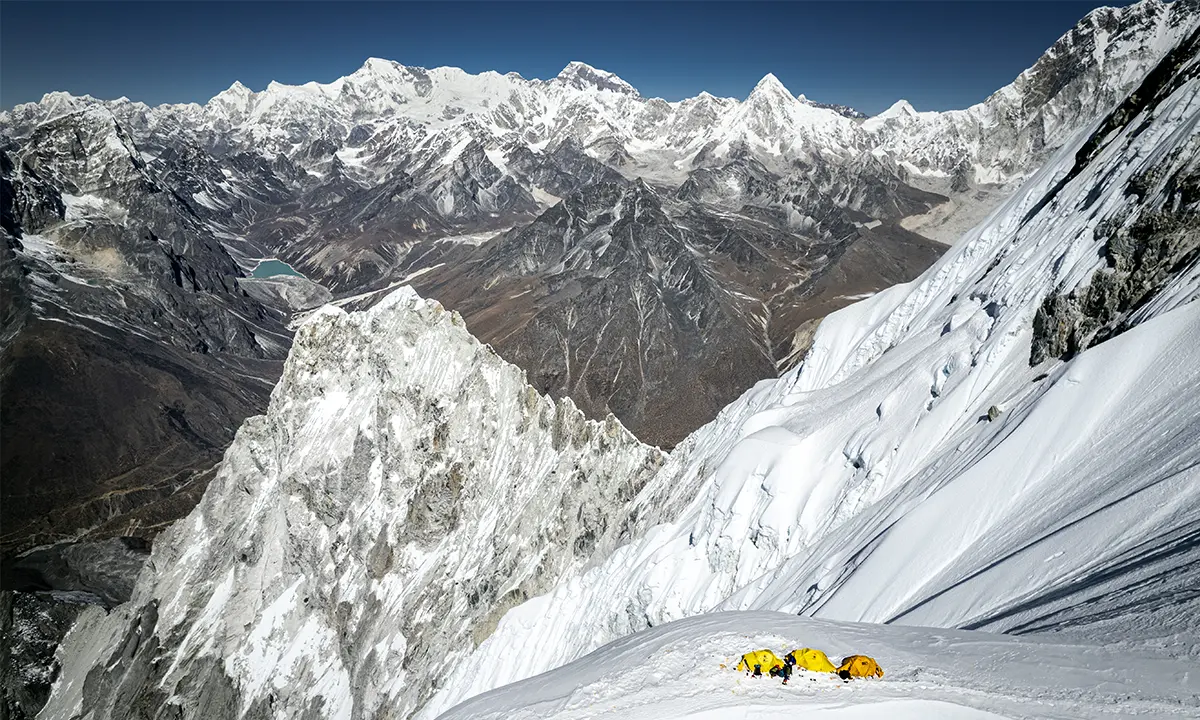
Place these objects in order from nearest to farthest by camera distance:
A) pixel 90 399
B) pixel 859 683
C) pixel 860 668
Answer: pixel 859 683
pixel 860 668
pixel 90 399

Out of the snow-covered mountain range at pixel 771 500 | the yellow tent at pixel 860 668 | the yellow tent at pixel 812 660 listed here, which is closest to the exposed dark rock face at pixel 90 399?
the snow-covered mountain range at pixel 771 500

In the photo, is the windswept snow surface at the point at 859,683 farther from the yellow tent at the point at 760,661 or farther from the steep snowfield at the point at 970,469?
the steep snowfield at the point at 970,469

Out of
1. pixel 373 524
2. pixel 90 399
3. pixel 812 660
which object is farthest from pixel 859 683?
pixel 90 399

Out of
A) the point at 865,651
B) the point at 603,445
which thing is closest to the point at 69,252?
the point at 603,445

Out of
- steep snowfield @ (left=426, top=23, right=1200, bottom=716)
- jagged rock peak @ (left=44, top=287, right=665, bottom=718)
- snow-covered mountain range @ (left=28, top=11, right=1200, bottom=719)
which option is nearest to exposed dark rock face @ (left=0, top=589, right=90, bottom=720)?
snow-covered mountain range @ (left=28, top=11, right=1200, bottom=719)

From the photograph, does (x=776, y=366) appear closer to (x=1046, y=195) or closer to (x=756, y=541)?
(x=1046, y=195)

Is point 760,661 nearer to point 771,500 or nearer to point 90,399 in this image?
point 771,500
